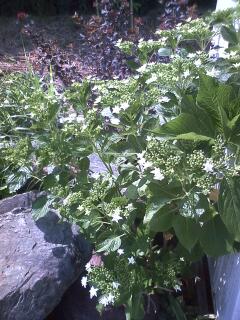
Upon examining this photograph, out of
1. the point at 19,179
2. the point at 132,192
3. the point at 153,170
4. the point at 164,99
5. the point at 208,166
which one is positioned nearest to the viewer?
the point at 208,166

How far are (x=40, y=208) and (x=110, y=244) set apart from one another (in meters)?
0.47

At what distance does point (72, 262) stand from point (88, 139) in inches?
23.6

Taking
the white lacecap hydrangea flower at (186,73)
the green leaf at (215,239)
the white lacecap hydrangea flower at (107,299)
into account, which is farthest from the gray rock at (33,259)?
the white lacecap hydrangea flower at (186,73)

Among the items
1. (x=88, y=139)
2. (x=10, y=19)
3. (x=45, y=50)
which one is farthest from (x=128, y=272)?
(x=10, y=19)

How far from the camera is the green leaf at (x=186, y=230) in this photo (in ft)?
5.87

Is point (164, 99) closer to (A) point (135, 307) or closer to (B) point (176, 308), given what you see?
(A) point (135, 307)

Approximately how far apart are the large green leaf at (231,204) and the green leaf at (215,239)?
0.47ft

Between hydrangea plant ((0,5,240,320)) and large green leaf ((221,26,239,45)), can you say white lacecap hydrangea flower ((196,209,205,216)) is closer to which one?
hydrangea plant ((0,5,240,320))

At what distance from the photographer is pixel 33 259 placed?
7.75ft

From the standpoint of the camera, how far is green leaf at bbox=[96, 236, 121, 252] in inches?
78.4

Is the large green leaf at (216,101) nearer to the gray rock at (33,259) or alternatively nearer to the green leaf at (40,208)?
the green leaf at (40,208)

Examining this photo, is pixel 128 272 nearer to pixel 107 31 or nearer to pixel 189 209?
pixel 189 209

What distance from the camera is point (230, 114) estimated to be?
5.53 ft

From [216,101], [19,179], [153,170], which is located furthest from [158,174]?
[19,179]
